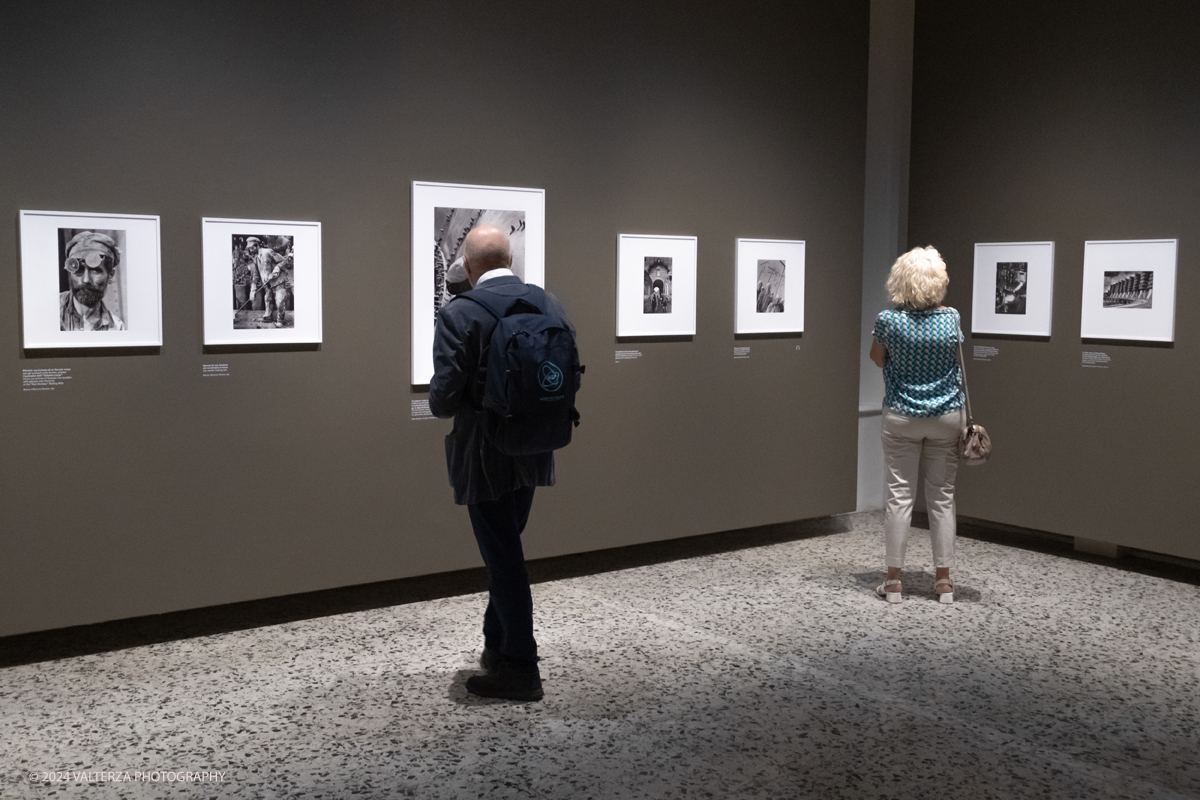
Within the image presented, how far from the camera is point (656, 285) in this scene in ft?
25.3

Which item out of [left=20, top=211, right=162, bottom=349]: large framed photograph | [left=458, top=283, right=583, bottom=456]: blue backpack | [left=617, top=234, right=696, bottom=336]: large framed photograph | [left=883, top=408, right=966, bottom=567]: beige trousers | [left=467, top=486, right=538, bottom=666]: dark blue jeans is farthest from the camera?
[left=617, top=234, right=696, bottom=336]: large framed photograph

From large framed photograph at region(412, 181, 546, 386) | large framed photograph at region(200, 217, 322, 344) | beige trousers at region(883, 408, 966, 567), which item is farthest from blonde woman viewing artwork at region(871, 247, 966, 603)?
large framed photograph at region(200, 217, 322, 344)

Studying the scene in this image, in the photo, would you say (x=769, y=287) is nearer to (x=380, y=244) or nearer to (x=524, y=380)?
(x=380, y=244)

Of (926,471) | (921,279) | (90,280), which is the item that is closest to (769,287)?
(921,279)

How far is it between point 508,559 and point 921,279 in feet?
10.7

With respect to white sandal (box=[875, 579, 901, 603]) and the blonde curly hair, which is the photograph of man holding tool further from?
white sandal (box=[875, 579, 901, 603])

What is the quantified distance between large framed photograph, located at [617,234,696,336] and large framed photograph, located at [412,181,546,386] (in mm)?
898

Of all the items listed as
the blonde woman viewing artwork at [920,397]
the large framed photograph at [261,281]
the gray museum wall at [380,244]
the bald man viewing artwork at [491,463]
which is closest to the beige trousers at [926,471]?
the blonde woman viewing artwork at [920,397]

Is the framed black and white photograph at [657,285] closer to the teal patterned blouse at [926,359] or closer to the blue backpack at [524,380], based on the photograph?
the teal patterned blouse at [926,359]

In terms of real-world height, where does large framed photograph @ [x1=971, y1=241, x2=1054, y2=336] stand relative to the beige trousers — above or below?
above

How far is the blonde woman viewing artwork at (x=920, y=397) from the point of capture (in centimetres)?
662

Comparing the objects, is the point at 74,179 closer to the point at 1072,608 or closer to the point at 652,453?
the point at 652,453

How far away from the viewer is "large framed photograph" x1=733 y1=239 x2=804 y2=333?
8.21 metres

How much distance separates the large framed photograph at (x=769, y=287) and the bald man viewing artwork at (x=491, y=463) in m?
3.43
